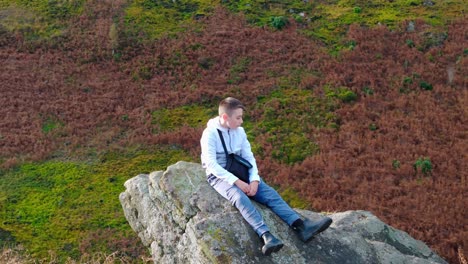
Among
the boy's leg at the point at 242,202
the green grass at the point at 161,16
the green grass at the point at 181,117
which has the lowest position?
the green grass at the point at 181,117

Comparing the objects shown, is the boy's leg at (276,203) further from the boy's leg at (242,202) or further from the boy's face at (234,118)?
the boy's face at (234,118)

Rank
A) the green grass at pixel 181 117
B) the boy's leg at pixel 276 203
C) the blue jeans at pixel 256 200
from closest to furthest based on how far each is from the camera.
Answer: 1. the blue jeans at pixel 256 200
2. the boy's leg at pixel 276 203
3. the green grass at pixel 181 117

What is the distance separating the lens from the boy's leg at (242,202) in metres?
9.03

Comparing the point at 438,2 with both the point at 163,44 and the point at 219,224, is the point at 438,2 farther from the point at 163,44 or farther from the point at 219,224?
the point at 219,224

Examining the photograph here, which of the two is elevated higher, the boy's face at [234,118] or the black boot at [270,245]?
the boy's face at [234,118]

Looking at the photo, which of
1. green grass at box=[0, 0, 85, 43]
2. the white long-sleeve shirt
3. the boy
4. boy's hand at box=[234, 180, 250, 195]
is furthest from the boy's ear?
green grass at box=[0, 0, 85, 43]

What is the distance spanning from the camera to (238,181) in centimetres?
966

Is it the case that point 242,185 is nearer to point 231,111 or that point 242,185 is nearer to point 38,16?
point 231,111

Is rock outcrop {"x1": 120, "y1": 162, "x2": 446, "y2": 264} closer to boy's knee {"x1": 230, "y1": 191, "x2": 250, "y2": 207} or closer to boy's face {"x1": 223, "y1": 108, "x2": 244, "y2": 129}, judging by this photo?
boy's knee {"x1": 230, "y1": 191, "x2": 250, "y2": 207}

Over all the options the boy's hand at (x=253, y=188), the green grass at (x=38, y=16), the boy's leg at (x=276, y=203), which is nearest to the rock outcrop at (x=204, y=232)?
the boy's leg at (x=276, y=203)

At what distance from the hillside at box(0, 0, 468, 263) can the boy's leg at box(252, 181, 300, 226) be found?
9905mm

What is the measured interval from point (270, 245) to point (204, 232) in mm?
1290

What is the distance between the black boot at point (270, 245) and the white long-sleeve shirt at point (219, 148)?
4.64 feet

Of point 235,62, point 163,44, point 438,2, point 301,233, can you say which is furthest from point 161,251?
point 438,2
